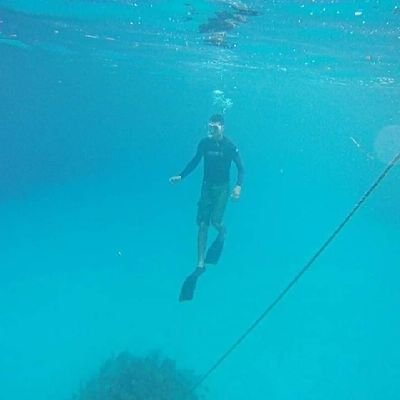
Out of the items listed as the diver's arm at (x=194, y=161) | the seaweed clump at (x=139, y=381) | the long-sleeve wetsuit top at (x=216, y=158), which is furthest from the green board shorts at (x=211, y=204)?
the seaweed clump at (x=139, y=381)

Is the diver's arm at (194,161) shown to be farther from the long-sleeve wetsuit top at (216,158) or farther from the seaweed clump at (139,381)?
the seaweed clump at (139,381)

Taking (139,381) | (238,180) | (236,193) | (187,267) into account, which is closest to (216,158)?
(238,180)

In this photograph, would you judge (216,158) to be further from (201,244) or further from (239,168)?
(201,244)

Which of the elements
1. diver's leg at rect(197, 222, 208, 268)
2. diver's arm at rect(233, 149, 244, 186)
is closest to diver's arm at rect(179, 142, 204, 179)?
diver's arm at rect(233, 149, 244, 186)

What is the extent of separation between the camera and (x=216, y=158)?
38.0 feet

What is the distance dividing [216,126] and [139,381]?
21.7ft

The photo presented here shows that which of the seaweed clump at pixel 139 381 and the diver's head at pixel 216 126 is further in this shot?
the seaweed clump at pixel 139 381

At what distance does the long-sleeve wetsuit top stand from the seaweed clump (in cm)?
524

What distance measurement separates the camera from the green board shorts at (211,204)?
11.5 meters

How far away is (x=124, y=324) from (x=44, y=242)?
51.4 feet

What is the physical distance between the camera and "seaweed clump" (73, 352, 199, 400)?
12.2 m

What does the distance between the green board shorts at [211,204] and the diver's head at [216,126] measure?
118 cm

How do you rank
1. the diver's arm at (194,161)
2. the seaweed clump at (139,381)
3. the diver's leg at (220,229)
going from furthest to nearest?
1. the seaweed clump at (139,381)
2. the diver's leg at (220,229)
3. the diver's arm at (194,161)

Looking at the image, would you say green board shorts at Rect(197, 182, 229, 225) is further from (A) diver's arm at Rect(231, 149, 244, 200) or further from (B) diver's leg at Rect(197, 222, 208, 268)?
(A) diver's arm at Rect(231, 149, 244, 200)
